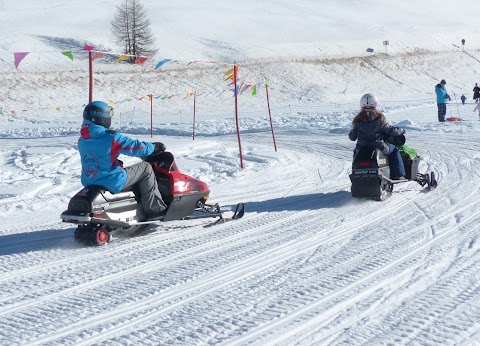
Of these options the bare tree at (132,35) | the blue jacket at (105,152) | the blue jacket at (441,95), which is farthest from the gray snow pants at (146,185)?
the bare tree at (132,35)

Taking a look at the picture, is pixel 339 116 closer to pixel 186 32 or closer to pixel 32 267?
pixel 32 267

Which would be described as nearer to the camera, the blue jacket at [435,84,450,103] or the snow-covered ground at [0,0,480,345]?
the snow-covered ground at [0,0,480,345]

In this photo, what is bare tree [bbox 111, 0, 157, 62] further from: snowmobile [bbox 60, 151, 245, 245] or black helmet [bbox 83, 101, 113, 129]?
black helmet [bbox 83, 101, 113, 129]

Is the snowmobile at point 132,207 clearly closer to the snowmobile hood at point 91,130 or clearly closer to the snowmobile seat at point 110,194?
the snowmobile seat at point 110,194

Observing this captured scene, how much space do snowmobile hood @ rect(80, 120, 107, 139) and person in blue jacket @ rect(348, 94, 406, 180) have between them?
4.23 metres

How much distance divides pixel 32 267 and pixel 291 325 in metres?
3.00

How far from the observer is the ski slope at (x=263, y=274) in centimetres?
480

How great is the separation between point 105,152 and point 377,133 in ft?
14.5

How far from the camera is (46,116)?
39.8m

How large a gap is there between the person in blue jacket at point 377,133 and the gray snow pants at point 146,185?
354 centimetres

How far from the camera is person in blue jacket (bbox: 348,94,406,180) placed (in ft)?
34.2

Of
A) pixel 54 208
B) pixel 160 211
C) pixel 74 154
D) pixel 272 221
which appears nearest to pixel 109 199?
pixel 160 211

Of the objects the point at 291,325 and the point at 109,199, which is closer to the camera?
the point at 291,325

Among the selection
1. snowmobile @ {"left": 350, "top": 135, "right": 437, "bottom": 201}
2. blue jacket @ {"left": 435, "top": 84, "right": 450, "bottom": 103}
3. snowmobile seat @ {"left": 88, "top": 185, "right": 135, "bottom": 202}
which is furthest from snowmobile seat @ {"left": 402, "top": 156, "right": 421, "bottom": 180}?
blue jacket @ {"left": 435, "top": 84, "right": 450, "bottom": 103}
